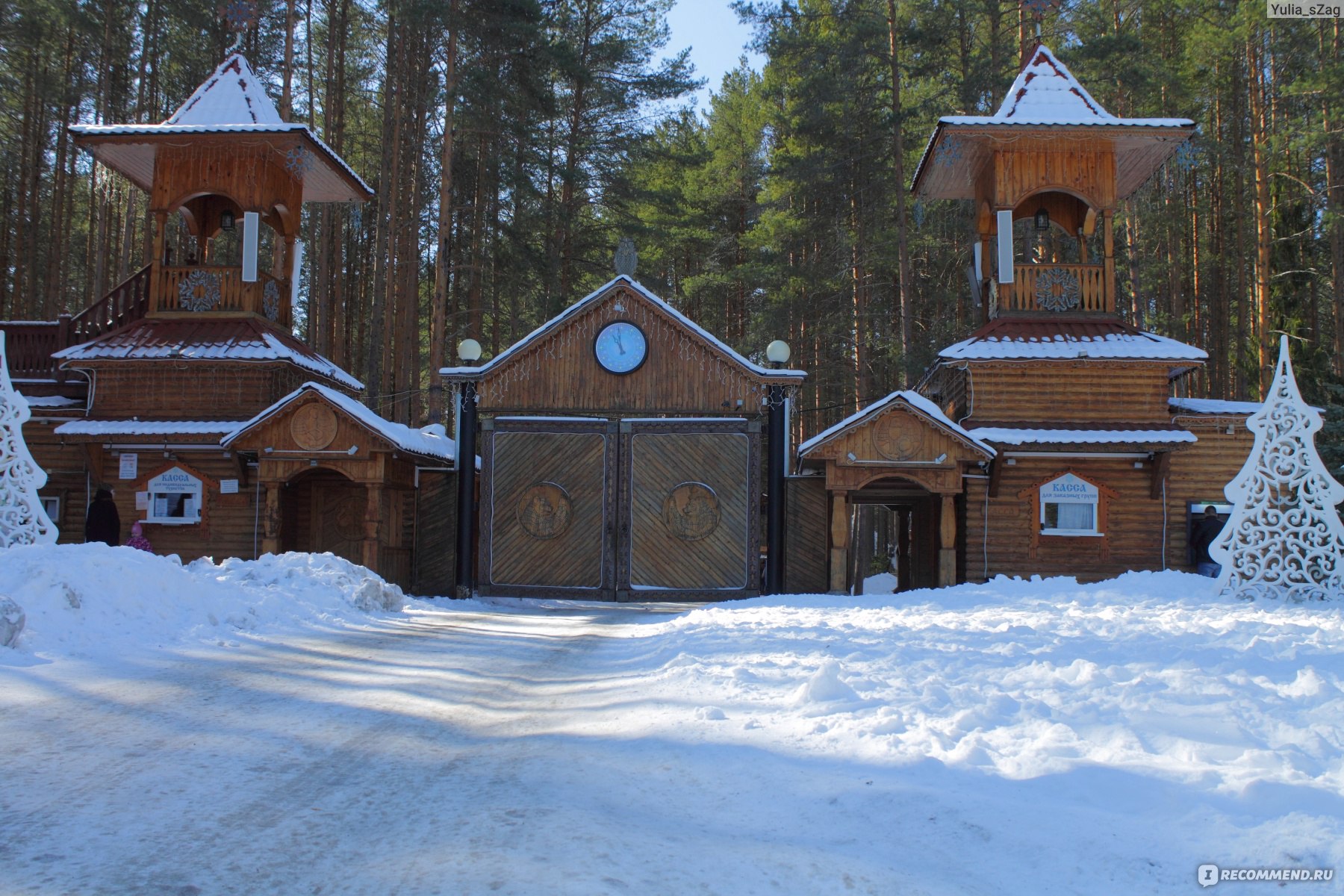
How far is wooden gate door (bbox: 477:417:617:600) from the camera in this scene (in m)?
18.5

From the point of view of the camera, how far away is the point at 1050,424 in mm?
18484

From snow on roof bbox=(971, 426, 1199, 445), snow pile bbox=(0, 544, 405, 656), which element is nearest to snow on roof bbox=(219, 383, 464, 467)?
snow pile bbox=(0, 544, 405, 656)

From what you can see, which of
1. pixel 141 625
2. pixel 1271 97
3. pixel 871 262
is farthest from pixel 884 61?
pixel 141 625

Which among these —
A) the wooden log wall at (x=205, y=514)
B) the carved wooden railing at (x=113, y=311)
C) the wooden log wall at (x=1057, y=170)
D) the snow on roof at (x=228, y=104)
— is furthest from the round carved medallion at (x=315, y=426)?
the wooden log wall at (x=1057, y=170)

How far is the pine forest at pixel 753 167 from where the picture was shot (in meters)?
24.9

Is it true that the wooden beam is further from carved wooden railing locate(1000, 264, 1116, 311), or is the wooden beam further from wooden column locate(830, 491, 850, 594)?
wooden column locate(830, 491, 850, 594)

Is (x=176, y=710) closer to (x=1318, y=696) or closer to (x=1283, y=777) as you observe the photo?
(x=1283, y=777)

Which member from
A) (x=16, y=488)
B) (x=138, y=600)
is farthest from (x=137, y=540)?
(x=138, y=600)

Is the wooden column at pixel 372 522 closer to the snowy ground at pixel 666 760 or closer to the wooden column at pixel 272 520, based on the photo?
the wooden column at pixel 272 520

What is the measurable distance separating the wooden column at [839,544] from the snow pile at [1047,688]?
6.23 metres

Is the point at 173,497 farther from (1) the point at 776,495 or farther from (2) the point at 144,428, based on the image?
(1) the point at 776,495

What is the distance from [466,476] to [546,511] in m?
1.64

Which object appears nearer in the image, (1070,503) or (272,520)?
(272,520)

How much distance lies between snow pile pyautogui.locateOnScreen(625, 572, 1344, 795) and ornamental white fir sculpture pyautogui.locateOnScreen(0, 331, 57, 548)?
664cm
